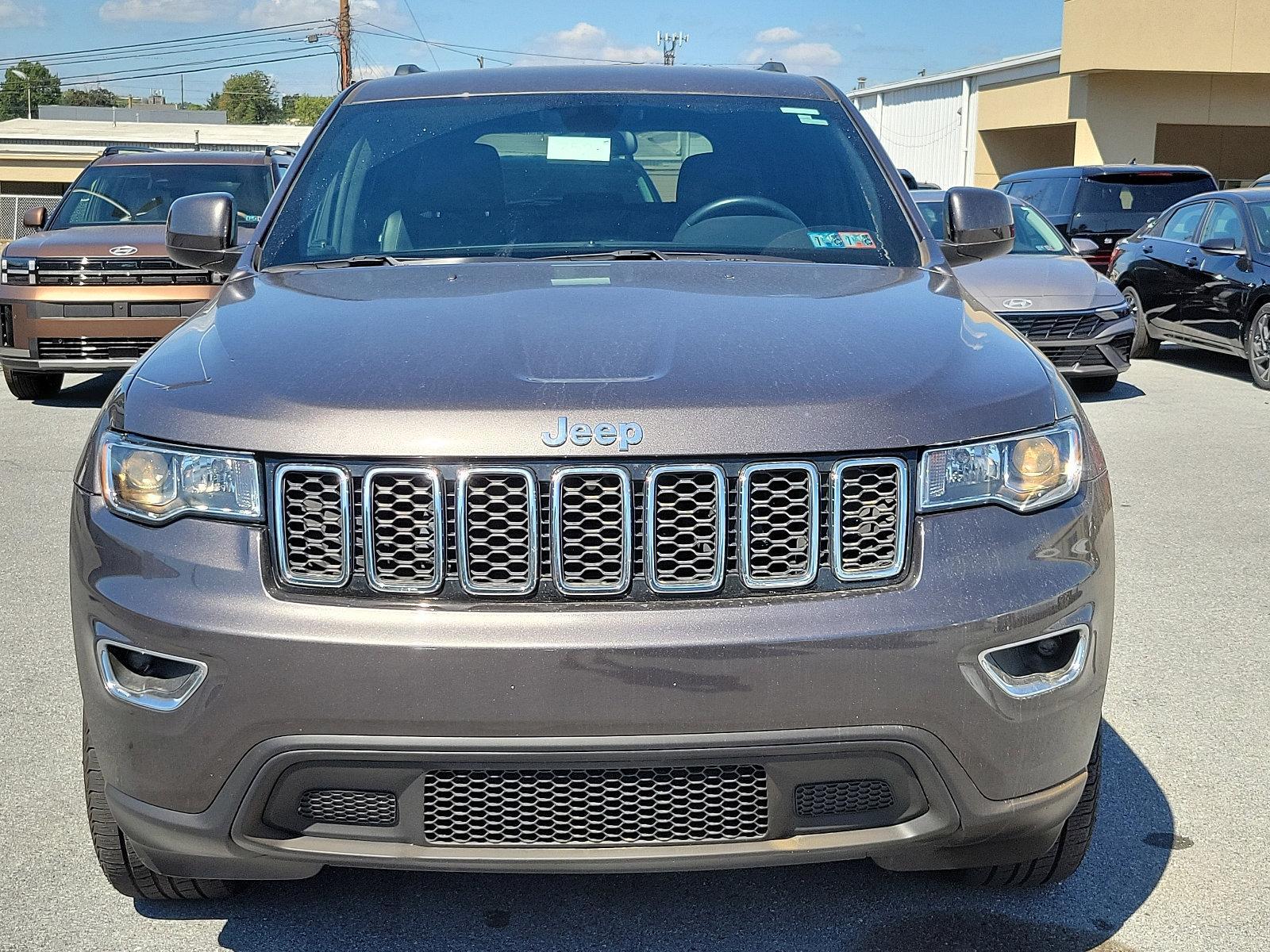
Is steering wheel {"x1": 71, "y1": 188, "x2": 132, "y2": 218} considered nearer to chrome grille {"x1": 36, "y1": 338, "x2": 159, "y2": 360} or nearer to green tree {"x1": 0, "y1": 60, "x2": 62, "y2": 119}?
chrome grille {"x1": 36, "y1": 338, "x2": 159, "y2": 360}

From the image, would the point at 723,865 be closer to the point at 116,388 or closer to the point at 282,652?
the point at 282,652

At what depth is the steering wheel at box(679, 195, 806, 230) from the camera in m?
3.89

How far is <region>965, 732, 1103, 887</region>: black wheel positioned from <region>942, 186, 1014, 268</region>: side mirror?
1.64 meters

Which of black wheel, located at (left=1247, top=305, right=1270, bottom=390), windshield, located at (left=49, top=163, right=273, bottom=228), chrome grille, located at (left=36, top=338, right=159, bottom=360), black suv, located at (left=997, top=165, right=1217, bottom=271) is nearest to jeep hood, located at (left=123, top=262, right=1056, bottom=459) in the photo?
chrome grille, located at (left=36, top=338, right=159, bottom=360)

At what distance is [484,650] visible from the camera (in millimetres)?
2361

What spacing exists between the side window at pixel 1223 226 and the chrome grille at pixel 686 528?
10.9 meters

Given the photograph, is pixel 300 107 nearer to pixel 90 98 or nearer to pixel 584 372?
pixel 90 98

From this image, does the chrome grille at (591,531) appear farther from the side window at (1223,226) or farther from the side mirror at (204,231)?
the side window at (1223,226)

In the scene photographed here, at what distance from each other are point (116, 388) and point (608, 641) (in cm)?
121

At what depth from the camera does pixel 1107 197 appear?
16.0 m

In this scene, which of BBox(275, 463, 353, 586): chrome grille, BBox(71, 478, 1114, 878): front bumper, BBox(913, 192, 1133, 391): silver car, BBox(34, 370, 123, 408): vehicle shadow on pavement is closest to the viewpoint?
BBox(71, 478, 1114, 878): front bumper

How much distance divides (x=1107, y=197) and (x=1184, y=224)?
2.94m

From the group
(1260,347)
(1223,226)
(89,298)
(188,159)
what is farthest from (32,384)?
(1223,226)

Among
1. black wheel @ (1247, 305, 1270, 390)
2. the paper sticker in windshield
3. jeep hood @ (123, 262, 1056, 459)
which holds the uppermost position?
the paper sticker in windshield
